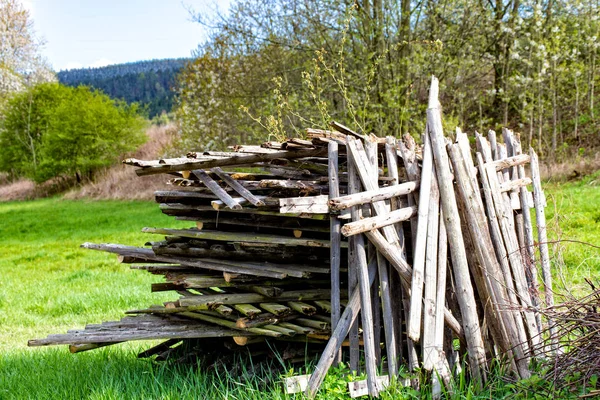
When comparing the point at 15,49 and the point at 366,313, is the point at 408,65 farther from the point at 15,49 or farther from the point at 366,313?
the point at 15,49

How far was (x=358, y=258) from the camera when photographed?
350 centimetres

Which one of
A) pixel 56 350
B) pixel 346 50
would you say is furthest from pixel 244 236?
pixel 346 50

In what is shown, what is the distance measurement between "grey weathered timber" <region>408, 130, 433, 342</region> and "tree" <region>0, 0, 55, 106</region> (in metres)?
34.0

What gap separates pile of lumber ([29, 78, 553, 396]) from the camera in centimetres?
345

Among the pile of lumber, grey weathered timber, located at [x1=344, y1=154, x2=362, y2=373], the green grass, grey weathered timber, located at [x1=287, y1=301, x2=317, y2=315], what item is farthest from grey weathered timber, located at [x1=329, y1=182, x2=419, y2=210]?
the green grass

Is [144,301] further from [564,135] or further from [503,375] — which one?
[564,135]

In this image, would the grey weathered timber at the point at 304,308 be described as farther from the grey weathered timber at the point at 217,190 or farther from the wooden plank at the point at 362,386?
the grey weathered timber at the point at 217,190

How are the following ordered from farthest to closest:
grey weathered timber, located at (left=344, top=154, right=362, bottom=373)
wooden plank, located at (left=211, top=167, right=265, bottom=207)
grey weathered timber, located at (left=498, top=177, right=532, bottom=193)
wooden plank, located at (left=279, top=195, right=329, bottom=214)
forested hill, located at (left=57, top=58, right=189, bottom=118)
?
forested hill, located at (left=57, top=58, right=189, bottom=118), grey weathered timber, located at (left=498, top=177, right=532, bottom=193), wooden plank, located at (left=211, top=167, right=265, bottom=207), grey weathered timber, located at (left=344, top=154, right=362, bottom=373), wooden plank, located at (left=279, top=195, right=329, bottom=214)

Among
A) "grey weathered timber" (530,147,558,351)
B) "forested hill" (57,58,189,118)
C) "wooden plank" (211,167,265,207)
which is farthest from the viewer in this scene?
"forested hill" (57,58,189,118)

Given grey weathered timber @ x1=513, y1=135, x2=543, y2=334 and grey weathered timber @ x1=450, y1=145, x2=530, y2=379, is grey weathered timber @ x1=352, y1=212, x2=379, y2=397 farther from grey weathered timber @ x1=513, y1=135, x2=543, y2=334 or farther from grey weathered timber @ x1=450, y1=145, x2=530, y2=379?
grey weathered timber @ x1=513, y1=135, x2=543, y2=334

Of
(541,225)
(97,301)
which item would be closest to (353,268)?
(541,225)

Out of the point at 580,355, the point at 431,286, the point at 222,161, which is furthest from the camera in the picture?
the point at 222,161

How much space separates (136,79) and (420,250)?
81661mm

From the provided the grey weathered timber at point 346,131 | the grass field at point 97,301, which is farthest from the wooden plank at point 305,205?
the grass field at point 97,301
